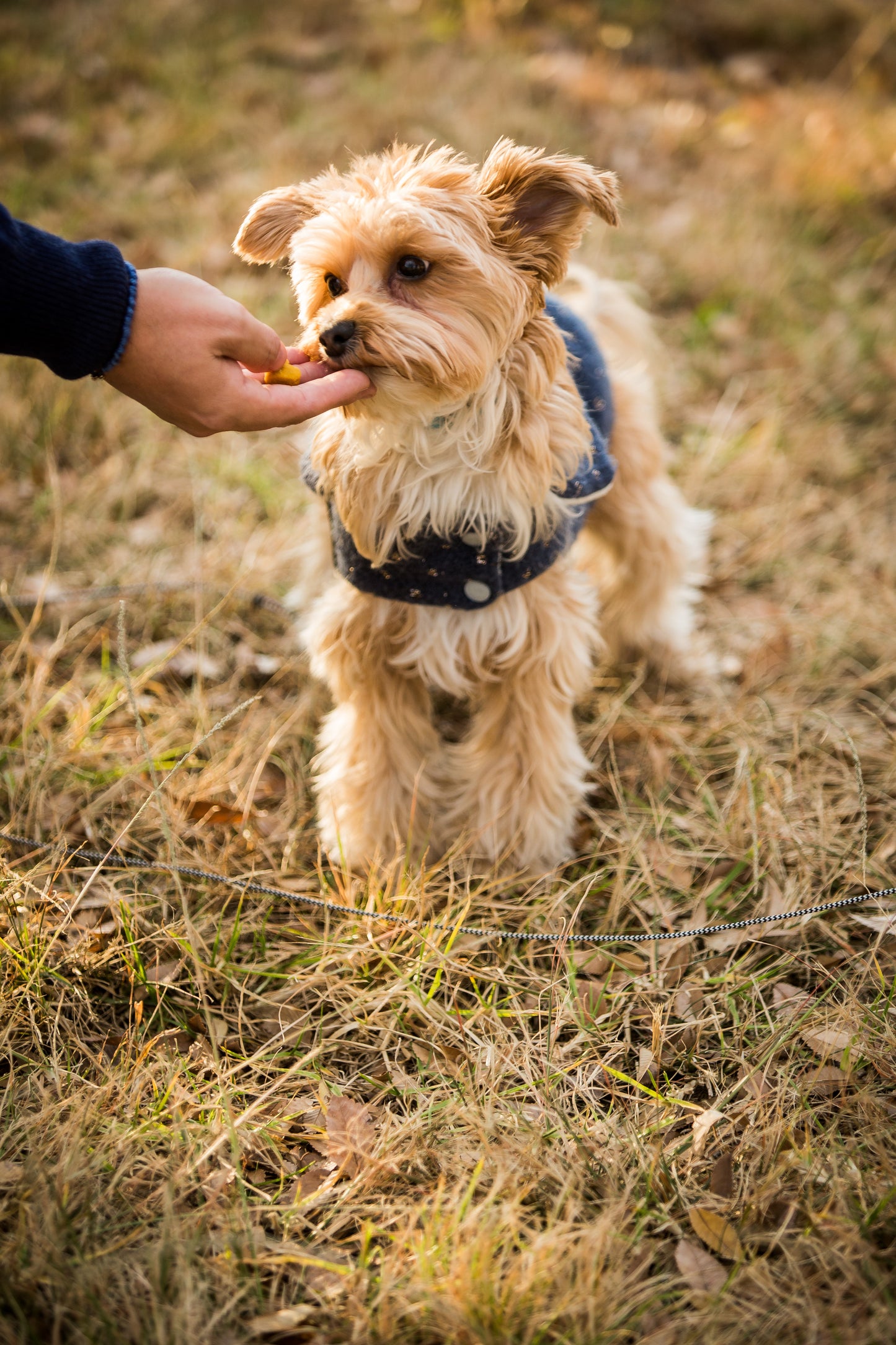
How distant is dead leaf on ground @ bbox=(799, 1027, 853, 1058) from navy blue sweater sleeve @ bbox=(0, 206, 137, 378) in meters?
2.14

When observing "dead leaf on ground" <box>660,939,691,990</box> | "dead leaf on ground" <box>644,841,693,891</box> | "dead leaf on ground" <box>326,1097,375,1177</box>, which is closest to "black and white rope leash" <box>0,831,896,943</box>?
"dead leaf on ground" <box>660,939,691,990</box>

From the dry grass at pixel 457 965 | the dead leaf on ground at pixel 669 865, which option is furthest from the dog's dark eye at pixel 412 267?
the dead leaf on ground at pixel 669 865

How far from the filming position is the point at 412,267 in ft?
6.10

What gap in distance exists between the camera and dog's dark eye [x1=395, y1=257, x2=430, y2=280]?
1.85 m

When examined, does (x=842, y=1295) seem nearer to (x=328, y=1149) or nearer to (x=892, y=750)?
(x=328, y=1149)

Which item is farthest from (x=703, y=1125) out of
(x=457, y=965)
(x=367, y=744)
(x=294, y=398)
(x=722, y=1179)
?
(x=294, y=398)

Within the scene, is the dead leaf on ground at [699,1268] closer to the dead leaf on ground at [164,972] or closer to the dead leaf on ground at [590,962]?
the dead leaf on ground at [590,962]

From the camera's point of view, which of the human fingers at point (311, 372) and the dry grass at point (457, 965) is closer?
the dry grass at point (457, 965)

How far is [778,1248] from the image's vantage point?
1.69m

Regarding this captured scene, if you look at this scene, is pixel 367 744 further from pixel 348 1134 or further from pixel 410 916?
pixel 348 1134

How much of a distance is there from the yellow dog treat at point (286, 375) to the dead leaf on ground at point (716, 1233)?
1.87m

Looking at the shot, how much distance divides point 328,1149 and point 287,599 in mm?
1941

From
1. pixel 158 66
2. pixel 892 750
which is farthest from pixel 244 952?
pixel 158 66

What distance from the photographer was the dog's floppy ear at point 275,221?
6.74 feet
